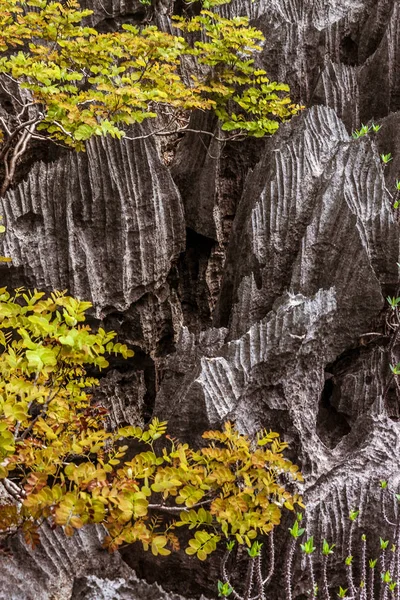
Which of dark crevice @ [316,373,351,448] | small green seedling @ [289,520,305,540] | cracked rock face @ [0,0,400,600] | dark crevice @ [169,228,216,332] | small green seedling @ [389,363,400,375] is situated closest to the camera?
small green seedling @ [289,520,305,540]

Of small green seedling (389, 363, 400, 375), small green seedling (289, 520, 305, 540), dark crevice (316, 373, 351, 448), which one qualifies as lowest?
small green seedling (289, 520, 305, 540)

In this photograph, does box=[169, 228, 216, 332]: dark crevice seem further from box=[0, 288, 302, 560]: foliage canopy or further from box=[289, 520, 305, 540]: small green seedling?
box=[289, 520, 305, 540]: small green seedling

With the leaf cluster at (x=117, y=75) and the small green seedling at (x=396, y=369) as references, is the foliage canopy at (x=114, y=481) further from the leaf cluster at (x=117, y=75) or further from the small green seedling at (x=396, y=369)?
the leaf cluster at (x=117, y=75)

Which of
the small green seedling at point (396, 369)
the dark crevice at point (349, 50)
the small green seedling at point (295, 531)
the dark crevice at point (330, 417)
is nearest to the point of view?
the small green seedling at point (295, 531)

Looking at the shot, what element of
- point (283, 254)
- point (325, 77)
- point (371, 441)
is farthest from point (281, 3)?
point (371, 441)

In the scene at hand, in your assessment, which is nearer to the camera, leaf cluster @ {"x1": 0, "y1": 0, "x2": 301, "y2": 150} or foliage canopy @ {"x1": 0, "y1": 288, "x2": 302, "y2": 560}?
foliage canopy @ {"x1": 0, "y1": 288, "x2": 302, "y2": 560}

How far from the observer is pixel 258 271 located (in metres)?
5.13

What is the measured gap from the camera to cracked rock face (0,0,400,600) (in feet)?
12.7

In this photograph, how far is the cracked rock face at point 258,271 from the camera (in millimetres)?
3861

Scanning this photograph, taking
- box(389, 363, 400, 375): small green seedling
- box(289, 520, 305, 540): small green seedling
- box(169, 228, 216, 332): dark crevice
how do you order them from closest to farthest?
1. box(289, 520, 305, 540): small green seedling
2. box(389, 363, 400, 375): small green seedling
3. box(169, 228, 216, 332): dark crevice

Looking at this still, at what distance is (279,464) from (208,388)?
0.90 meters

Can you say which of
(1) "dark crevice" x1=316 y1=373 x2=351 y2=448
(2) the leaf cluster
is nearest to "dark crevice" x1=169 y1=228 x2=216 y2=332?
(2) the leaf cluster

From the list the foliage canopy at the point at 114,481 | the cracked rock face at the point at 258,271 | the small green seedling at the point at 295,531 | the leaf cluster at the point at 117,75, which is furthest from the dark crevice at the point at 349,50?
the small green seedling at the point at 295,531

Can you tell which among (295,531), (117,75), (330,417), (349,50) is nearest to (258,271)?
(330,417)
